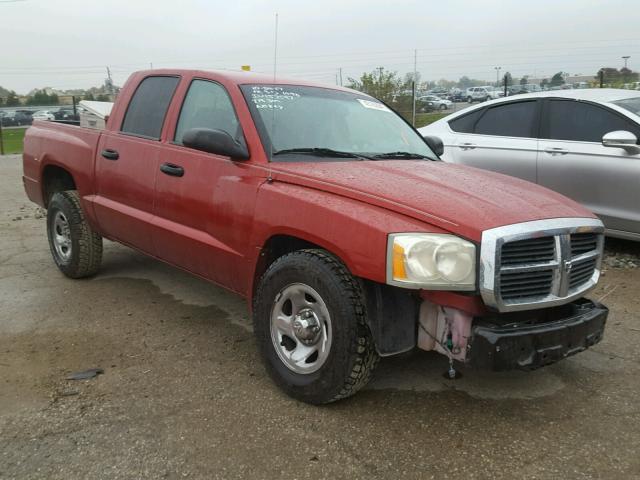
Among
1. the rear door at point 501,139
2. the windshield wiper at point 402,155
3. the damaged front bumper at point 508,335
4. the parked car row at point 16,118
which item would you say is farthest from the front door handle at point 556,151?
the parked car row at point 16,118

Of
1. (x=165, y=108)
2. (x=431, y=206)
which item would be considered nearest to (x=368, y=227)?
(x=431, y=206)

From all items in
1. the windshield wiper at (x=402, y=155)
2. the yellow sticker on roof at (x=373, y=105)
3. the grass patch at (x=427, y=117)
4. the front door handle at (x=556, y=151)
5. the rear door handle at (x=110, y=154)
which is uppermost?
the grass patch at (x=427, y=117)

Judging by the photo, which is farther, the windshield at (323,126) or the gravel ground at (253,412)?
the windshield at (323,126)

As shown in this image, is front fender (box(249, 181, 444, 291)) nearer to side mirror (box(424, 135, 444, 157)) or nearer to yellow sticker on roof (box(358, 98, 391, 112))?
yellow sticker on roof (box(358, 98, 391, 112))

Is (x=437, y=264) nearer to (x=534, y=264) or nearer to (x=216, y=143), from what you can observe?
(x=534, y=264)

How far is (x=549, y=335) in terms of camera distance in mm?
2672

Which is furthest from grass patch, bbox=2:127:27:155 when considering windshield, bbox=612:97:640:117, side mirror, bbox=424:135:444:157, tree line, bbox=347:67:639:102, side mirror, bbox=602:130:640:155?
side mirror, bbox=602:130:640:155

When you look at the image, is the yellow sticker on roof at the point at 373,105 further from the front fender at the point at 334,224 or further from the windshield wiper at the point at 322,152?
the front fender at the point at 334,224

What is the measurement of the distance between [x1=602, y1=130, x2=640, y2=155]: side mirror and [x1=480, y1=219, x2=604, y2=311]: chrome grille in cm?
265

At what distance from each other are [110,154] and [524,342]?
3393 mm

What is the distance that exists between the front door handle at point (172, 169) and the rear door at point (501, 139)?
373 cm

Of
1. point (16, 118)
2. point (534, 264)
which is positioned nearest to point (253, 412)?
point (534, 264)

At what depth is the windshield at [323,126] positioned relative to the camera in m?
3.55

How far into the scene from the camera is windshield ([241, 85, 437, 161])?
3555 millimetres
